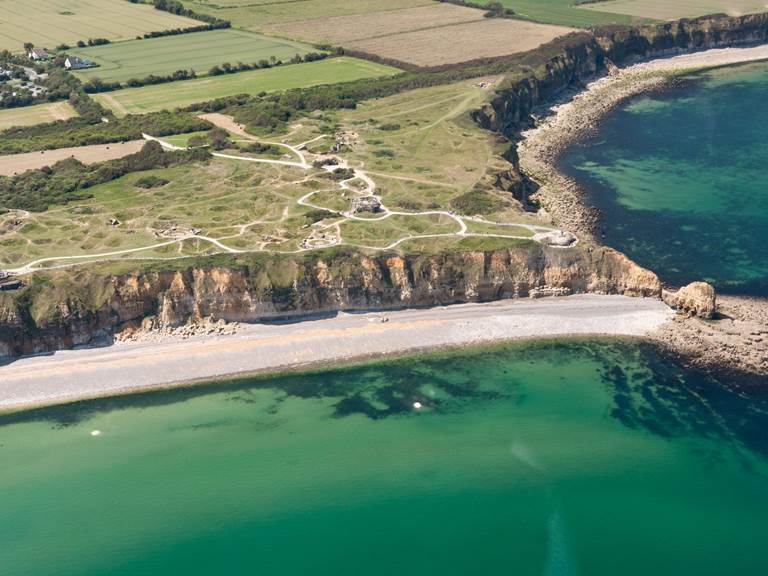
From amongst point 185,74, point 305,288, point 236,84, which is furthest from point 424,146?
point 185,74

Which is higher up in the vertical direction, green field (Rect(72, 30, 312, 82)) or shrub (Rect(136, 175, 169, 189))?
green field (Rect(72, 30, 312, 82))

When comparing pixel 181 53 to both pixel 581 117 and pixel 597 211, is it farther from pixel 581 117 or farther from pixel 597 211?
pixel 597 211

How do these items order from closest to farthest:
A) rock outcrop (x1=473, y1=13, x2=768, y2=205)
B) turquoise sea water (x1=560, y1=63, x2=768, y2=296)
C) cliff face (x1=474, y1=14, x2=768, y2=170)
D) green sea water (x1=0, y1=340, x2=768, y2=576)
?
green sea water (x1=0, y1=340, x2=768, y2=576)
turquoise sea water (x1=560, y1=63, x2=768, y2=296)
rock outcrop (x1=473, y1=13, x2=768, y2=205)
cliff face (x1=474, y1=14, x2=768, y2=170)

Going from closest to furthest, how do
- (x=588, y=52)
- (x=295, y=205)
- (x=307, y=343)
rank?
(x=307, y=343)
(x=295, y=205)
(x=588, y=52)


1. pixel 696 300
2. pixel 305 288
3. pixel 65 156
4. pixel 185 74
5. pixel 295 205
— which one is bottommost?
pixel 696 300

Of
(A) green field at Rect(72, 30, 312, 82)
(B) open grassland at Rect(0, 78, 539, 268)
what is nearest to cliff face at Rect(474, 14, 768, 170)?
(B) open grassland at Rect(0, 78, 539, 268)

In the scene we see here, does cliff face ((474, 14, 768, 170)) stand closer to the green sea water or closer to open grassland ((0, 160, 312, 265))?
open grassland ((0, 160, 312, 265))

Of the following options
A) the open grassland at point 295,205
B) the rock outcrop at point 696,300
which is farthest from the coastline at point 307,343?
the open grassland at point 295,205
